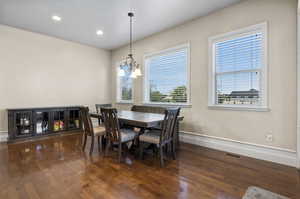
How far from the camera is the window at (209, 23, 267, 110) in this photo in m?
2.78

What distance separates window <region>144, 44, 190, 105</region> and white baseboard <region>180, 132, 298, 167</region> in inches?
35.6

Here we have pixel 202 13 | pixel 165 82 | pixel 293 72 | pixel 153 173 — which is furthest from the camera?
pixel 165 82

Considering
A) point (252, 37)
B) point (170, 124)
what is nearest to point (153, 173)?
point (170, 124)

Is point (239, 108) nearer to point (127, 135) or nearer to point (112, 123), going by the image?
point (127, 135)

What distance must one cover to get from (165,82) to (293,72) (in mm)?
2664

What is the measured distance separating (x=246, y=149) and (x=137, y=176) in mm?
2107

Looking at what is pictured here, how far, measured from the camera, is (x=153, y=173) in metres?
2.29

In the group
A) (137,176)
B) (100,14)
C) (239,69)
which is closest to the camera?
(137,176)

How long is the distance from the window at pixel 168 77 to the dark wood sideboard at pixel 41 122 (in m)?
2.33

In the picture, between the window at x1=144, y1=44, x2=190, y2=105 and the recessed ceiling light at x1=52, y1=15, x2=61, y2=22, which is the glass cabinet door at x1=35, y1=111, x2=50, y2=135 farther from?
the window at x1=144, y1=44, x2=190, y2=105

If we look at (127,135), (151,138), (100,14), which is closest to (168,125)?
(151,138)

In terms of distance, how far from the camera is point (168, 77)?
4.30 m

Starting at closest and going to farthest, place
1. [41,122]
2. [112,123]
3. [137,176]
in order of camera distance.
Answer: [137,176] < [112,123] < [41,122]

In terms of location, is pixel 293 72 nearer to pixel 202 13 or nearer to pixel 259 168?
pixel 259 168
